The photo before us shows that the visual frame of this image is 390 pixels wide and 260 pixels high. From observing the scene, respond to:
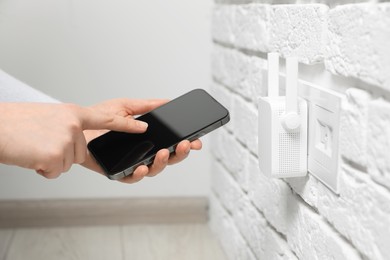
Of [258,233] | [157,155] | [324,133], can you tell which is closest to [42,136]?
[157,155]

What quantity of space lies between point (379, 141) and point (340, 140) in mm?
91

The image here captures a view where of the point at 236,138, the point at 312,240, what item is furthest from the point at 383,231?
the point at 236,138

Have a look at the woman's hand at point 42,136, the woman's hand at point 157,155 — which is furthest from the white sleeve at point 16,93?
the woman's hand at point 42,136

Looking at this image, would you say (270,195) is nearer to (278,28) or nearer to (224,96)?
(278,28)

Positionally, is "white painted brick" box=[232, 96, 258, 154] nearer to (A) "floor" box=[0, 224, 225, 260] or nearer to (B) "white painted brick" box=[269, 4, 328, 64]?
(B) "white painted brick" box=[269, 4, 328, 64]

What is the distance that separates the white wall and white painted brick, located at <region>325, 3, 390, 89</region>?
770 mm

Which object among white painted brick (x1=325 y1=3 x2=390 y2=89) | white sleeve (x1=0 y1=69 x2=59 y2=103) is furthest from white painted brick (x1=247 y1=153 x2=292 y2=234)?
white sleeve (x1=0 y1=69 x2=59 y2=103)

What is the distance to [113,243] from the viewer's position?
132 centimetres

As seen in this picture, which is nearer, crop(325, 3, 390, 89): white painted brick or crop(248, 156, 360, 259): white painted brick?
crop(325, 3, 390, 89): white painted brick

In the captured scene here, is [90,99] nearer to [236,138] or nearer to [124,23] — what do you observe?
[124,23]

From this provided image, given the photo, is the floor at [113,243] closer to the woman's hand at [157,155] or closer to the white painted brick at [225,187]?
the white painted brick at [225,187]

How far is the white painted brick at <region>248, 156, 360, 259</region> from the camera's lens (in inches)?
25.0

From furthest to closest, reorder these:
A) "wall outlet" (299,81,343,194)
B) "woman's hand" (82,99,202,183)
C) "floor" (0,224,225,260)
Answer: "floor" (0,224,225,260)
"woman's hand" (82,99,202,183)
"wall outlet" (299,81,343,194)

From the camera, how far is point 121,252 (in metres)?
1.27
